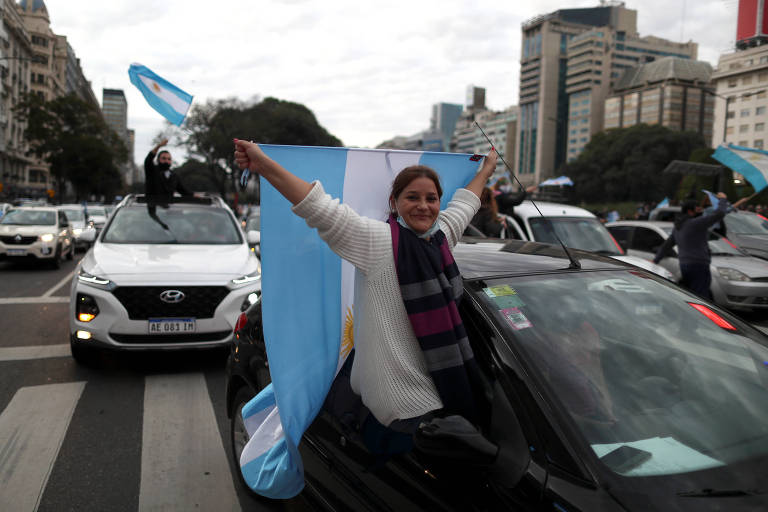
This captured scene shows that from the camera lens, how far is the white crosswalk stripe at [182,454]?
3.43 m

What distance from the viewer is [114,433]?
4375mm

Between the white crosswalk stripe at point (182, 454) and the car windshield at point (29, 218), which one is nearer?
the white crosswalk stripe at point (182, 454)

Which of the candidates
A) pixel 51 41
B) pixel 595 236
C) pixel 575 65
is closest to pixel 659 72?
pixel 575 65

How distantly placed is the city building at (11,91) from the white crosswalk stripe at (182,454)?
203ft

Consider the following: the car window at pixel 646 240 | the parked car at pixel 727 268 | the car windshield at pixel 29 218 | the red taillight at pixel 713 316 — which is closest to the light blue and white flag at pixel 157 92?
the red taillight at pixel 713 316

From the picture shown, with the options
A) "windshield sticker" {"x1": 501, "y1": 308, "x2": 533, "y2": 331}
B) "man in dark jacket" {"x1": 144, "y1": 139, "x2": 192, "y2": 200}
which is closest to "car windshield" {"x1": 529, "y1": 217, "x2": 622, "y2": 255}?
"man in dark jacket" {"x1": 144, "y1": 139, "x2": 192, "y2": 200}

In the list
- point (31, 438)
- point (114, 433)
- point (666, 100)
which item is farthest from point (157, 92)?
point (666, 100)

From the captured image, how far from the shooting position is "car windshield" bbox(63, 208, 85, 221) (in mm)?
21656

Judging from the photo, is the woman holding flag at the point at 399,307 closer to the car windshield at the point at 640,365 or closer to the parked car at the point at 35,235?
the car windshield at the point at 640,365

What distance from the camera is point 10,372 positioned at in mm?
5816

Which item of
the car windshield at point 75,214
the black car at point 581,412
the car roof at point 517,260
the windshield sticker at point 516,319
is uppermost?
the car roof at point 517,260

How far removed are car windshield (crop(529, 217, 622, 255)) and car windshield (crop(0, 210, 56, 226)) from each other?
13500mm

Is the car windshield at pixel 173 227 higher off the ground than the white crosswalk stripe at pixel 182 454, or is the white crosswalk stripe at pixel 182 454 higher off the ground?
the car windshield at pixel 173 227

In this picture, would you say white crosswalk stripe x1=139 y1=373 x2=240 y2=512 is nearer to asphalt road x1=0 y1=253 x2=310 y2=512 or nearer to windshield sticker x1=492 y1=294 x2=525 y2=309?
asphalt road x1=0 y1=253 x2=310 y2=512
